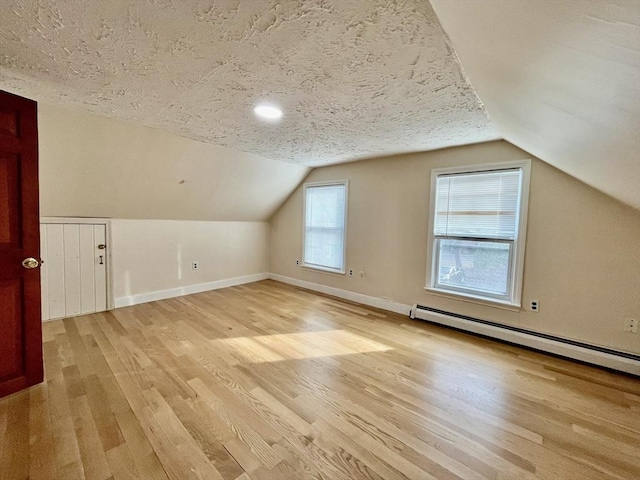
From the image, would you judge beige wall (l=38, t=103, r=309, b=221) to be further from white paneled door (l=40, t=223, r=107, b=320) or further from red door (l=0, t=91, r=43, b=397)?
red door (l=0, t=91, r=43, b=397)

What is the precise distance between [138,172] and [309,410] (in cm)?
311

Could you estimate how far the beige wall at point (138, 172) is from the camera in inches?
98.8

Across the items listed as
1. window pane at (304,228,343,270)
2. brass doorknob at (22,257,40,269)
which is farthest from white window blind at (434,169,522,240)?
brass doorknob at (22,257,40,269)

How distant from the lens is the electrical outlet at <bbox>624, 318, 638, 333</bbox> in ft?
7.45

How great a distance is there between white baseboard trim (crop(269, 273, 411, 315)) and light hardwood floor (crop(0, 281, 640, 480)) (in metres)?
0.76

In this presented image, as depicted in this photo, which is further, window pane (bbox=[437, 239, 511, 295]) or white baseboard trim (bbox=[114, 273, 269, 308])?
white baseboard trim (bbox=[114, 273, 269, 308])

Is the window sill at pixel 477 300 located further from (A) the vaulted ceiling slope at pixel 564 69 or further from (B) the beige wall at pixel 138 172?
(B) the beige wall at pixel 138 172

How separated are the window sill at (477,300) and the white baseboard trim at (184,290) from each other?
10.7 feet

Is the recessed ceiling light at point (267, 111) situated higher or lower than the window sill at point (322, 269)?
higher

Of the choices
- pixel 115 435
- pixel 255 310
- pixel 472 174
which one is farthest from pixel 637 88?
pixel 255 310

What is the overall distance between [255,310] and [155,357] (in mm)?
1410

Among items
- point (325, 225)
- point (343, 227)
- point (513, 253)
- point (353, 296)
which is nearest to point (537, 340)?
point (513, 253)

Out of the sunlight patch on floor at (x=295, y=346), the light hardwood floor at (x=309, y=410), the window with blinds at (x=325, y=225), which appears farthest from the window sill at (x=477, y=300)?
the window with blinds at (x=325, y=225)

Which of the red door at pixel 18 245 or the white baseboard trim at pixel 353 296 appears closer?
the red door at pixel 18 245
